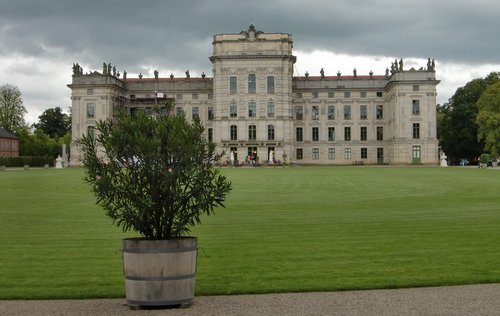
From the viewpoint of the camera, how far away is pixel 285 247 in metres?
13.8

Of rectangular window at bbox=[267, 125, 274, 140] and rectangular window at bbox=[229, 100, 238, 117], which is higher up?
rectangular window at bbox=[229, 100, 238, 117]

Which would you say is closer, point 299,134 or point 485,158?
point 485,158

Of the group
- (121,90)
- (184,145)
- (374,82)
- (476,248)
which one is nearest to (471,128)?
(374,82)

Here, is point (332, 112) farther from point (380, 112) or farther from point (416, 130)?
point (416, 130)

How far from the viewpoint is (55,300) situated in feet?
30.4

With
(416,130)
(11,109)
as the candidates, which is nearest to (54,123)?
(11,109)

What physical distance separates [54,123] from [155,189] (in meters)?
153

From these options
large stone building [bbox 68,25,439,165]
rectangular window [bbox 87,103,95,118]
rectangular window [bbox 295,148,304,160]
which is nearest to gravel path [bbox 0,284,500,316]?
large stone building [bbox 68,25,439,165]

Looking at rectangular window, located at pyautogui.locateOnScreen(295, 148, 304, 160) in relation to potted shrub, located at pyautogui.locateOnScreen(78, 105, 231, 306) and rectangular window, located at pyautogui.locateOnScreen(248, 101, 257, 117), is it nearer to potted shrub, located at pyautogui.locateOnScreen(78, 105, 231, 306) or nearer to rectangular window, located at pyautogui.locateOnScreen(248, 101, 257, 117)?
rectangular window, located at pyautogui.locateOnScreen(248, 101, 257, 117)

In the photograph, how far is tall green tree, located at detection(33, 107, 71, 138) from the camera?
154125mm

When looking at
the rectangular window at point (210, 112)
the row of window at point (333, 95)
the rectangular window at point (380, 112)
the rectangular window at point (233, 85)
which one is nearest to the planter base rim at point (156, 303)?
the rectangular window at point (233, 85)

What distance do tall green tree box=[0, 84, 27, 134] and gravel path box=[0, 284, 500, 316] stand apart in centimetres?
12156

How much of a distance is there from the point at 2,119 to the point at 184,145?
125677 millimetres

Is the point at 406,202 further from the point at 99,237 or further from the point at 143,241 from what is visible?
the point at 143,241
